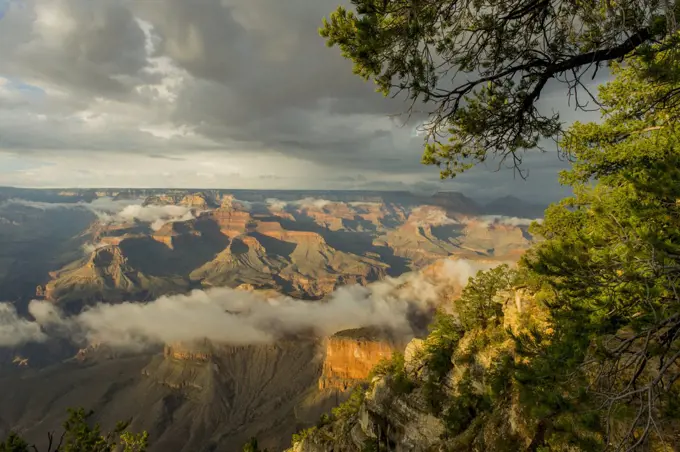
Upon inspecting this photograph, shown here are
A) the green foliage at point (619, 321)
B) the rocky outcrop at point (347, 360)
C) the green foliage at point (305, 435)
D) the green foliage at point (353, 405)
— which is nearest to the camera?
the green foliage at point (619, 321)

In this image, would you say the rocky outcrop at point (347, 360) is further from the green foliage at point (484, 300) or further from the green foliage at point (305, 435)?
the green foliage at point (484, 300)

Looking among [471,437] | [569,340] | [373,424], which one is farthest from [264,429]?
[569,340]

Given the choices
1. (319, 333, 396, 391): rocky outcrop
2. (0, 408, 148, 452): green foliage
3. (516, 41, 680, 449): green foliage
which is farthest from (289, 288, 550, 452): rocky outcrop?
(319, 333, 396, 391): rocky outcrop

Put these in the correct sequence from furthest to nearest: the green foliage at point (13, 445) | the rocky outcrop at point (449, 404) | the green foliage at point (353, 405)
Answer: the green foliage at point (353, 405), the green foliage at point (13, 445), the rocky outcrop at point (449, 404)

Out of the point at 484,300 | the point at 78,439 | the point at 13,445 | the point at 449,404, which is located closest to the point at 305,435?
the point at 449,404

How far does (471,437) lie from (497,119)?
14.9m

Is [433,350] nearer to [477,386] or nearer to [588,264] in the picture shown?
[477,386]

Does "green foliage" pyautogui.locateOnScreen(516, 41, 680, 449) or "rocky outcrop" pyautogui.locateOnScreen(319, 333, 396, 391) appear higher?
"green foliage" pyautogui.locateOnScreen(516, 41, 680, 449)

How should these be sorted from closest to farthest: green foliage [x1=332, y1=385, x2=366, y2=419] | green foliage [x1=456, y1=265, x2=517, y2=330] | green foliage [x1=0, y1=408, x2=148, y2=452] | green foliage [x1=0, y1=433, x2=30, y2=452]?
green foliage [x1=0, y1=433, x2=30, y2=452] < green foliage [x1=0, y1=408, x2=148, y2=452] < green foliage [x1=456, y1=265, x2=517, y2=330] < green foliage [x1=332, y1=385, x2=366, y2=419]

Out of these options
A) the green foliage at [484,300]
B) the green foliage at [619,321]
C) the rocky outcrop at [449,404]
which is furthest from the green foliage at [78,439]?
the green foliage at [484,300]

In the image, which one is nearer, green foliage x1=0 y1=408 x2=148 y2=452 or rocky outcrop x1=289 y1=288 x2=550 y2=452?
rocky outcrop x1=289 y1=288 x2=550 y2=452

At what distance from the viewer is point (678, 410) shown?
4.90 m

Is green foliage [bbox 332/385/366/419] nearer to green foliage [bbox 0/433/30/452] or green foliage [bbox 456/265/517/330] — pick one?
green foliage [bbox 456/265/517/330]

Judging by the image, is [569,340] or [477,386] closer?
[569,340]
